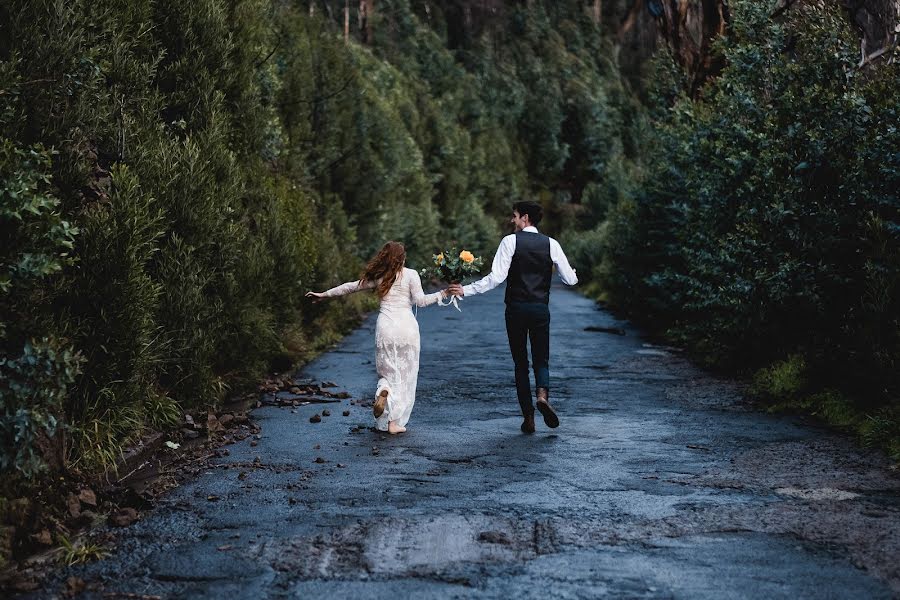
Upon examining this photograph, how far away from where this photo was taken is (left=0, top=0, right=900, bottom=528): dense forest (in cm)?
820

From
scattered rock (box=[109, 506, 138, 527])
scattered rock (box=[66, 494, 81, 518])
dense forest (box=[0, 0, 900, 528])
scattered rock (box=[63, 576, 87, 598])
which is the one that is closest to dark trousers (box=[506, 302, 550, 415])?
dense forest (box=[0, 0, 900, 528])

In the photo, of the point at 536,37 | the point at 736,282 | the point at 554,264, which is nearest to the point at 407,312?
the point at 554,264

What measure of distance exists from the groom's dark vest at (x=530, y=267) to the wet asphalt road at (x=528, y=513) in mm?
1405

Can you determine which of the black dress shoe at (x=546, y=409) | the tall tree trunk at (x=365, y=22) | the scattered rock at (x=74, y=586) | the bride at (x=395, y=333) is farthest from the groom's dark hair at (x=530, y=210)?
the tall tree trunk at (x=365, y=22)

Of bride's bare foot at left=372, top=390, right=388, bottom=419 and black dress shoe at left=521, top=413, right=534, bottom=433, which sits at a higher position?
bride's bare foot at left=372, top=390, right=388, bottom=419

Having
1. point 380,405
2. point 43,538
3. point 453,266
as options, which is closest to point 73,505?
point 43,538

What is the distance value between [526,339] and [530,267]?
724mm

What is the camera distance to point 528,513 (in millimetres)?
7125

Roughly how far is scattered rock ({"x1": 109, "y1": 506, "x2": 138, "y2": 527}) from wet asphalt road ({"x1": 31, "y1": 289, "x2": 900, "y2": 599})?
7cm

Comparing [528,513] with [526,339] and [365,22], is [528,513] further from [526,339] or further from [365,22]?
[365,22]

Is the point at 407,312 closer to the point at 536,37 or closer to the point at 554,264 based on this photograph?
the point at 554,264

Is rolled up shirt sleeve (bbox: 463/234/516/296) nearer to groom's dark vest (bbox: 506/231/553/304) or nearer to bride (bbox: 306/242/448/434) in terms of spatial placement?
groom's dark vest (bbox: 506/231/553/304)

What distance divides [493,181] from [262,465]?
2414 inches

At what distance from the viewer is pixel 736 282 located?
13.8 metres
